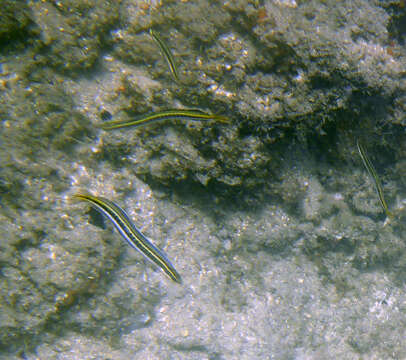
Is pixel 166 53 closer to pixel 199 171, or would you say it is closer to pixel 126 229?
pixel 199 171

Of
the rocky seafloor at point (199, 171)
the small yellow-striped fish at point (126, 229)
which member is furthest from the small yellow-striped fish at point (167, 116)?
the small yellow-striped fish at point (126, 229)

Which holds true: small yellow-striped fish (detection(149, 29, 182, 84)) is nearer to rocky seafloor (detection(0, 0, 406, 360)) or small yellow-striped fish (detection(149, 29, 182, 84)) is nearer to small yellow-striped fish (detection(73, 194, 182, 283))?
rocky seafloor (detection(0, 0, 406, 360))

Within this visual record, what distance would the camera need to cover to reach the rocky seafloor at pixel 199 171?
118 inches

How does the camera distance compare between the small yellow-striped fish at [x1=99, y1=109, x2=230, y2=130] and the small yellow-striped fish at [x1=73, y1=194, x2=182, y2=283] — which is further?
the small yellow-striped fish at [x1=99, y1=109, x2=230, y2=130]

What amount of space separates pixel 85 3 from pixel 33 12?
1.75 ft

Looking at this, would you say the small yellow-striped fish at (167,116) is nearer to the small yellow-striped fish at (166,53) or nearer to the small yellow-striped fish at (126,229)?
the small yellow-striped fish at (166,53)

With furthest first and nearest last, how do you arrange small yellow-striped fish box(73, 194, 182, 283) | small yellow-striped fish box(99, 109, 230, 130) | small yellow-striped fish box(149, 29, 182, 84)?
small yellow-striped fish box(149, 29, 182, 84) < small yellow-striped fish box(99, 109, 230, 130) < small yellow-striped fish box(73, 194, 182, 283)

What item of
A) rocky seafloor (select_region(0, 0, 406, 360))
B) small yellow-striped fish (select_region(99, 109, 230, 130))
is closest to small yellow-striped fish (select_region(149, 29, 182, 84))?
rocky seafloor (select_region(0, 0, 406, 360))

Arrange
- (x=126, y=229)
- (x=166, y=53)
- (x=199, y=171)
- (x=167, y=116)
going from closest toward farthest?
(x=126, y=229)
(x=167, y=116)
(x=166, y=53)
(x=199, y=171)

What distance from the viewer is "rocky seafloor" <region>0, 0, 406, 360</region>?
9.86 feet

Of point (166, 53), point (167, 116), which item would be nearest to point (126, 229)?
point (167, 116)

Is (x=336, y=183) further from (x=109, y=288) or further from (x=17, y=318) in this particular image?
(x=17, y=318)

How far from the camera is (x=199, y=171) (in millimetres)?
3318

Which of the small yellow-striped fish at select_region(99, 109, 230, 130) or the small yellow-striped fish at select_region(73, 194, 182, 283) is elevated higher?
the small yellow-striped fish at select_region(99, 109, 230, 130)
